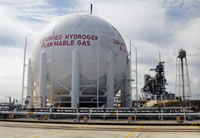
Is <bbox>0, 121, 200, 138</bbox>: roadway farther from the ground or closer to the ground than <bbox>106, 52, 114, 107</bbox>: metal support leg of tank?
closer to the ground

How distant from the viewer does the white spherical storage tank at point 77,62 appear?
2488 cm

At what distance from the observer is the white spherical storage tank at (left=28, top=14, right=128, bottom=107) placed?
979 inches

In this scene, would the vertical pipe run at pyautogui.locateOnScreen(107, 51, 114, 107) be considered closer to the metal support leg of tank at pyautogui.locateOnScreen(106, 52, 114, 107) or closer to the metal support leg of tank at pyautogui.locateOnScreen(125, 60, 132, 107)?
the metal support leg of tank at pyautogui.locateOnScreen(106, 52, 114, 107)

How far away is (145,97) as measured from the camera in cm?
6475

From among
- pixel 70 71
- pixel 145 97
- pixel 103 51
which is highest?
pixel 103 51

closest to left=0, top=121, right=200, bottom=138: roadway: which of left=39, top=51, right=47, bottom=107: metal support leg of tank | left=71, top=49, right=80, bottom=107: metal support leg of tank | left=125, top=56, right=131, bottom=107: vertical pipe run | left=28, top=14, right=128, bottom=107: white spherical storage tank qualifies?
left=71, top=49, right=80, bottom=107: metal support leg of tank

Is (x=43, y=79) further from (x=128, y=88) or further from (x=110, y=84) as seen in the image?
(x=128, y=88)

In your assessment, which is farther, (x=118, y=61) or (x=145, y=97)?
(x=145, y=97)

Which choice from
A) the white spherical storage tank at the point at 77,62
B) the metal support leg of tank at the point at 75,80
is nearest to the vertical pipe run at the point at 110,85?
the white spherical storage tank at the point at 77,62

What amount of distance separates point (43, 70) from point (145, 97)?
44663 mm

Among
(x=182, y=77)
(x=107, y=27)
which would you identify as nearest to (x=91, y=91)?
(x=107, y=27)

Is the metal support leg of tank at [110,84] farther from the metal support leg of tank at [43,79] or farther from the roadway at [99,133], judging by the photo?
the roadway at [99,133]

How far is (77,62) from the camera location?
24219mm

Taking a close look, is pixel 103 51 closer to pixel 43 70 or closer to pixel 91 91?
pixel 91 91
